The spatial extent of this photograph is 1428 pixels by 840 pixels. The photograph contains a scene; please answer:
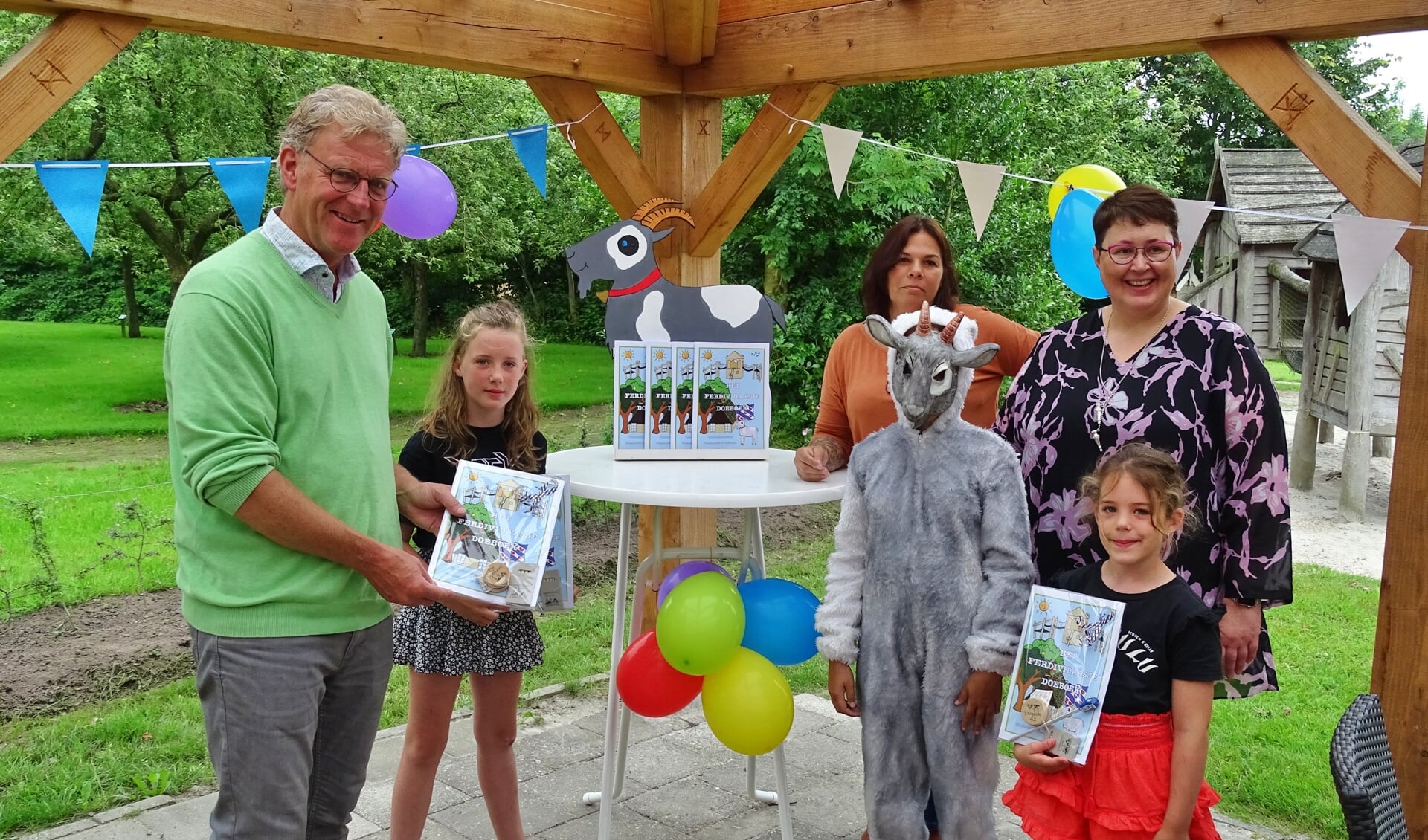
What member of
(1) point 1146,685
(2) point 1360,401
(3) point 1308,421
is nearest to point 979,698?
(1) point 1146,685

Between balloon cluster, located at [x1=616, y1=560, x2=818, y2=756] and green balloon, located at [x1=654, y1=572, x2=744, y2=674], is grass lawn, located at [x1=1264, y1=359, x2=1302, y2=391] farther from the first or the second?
green balloon, located at [x1=654, y1=572, x2=744, y2=674]

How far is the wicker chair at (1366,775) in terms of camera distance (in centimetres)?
162

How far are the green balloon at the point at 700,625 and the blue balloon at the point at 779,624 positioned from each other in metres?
0.04

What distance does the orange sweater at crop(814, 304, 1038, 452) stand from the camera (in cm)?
287

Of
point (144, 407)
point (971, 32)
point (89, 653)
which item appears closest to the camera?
point (971, 32)

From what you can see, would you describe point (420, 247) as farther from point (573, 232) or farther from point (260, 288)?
point (260, 288)

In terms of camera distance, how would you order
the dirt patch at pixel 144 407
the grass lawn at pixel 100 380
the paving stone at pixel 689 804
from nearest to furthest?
the paving stone at pixel 689 804, the grass lawn at pixel 100 380, the dirt patch at pixel 144 407

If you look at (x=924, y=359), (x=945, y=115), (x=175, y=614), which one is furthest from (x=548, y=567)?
(x=945, y=115)

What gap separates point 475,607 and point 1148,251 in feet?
4.98

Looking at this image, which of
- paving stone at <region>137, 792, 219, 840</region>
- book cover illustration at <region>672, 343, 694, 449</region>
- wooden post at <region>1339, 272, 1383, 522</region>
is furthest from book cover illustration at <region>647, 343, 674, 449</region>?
wooden post at <region>1339, 272, 1383, 522</region>

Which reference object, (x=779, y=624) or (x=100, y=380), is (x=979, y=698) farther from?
(x=100, y=380)

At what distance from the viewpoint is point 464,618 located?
2453mm

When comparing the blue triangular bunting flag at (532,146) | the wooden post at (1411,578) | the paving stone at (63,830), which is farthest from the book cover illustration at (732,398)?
the paving stone at (63,830)

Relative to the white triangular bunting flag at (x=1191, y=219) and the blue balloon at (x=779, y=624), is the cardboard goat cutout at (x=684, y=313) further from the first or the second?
the white triangular bunting flag at (x=1191, y=219)
